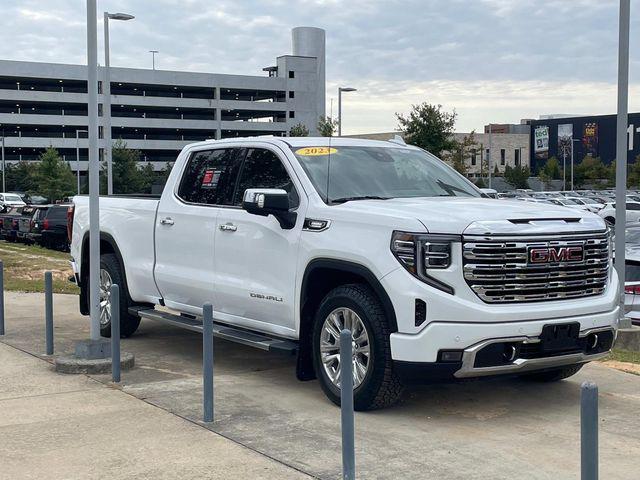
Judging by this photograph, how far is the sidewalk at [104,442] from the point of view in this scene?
5.20 m

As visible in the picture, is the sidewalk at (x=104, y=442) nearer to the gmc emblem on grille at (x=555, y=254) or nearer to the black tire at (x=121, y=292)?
the black tire at (x=121, y=292)

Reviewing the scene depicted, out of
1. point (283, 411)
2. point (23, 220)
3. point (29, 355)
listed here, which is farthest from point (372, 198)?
point (23, 220)

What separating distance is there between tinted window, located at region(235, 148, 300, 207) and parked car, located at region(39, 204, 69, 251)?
20.4 meters

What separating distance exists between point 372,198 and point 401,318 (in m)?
1.41

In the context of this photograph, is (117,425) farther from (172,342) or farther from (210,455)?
(172,342)

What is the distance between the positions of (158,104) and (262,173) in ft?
309

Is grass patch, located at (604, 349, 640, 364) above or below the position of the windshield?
below

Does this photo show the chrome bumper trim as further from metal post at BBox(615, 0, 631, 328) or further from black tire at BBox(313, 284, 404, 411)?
metal post at BBox(615, 0, 631, 328)

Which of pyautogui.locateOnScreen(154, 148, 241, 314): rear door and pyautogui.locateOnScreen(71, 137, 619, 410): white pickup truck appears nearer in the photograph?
pyautogui.locateOnScreen(71, 137, 619, 410): white pickup truck

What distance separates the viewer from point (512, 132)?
424ft

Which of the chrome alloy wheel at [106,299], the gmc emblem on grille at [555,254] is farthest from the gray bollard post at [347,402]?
the chrome alloy wheel at [106,299]

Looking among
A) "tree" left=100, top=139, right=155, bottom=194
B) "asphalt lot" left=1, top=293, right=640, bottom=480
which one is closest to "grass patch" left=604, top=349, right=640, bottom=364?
"asphalt lot" left=1, top=293, right=640, bottom=480

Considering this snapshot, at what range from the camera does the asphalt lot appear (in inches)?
210

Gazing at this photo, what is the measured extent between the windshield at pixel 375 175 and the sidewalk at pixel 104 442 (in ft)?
7.35
